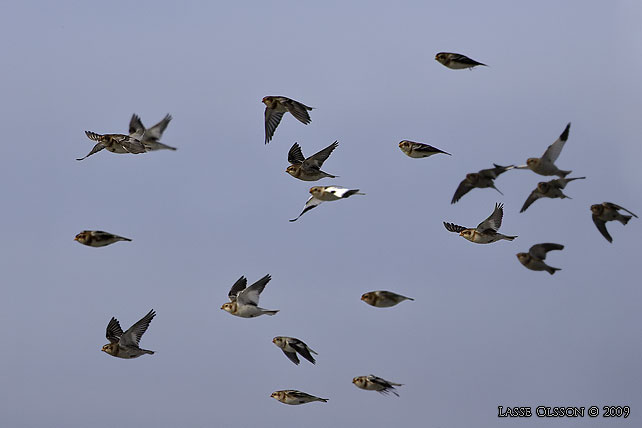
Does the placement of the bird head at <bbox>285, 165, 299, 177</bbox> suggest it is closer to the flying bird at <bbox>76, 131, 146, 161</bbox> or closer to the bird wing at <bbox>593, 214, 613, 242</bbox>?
the flying bird at <bbox>76, 131, 146, 161</bbox>

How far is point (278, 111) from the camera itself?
4131cm

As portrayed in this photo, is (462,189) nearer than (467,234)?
Yes

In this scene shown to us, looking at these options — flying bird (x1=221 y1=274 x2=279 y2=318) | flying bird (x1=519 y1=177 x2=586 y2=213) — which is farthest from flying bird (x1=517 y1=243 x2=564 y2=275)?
flying bird (x1=221 y1=274 x2=279 y2=318)

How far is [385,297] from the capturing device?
A: 116 feet

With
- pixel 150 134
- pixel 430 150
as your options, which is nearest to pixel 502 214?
pixel 430 150

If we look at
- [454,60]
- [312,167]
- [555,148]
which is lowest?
[555,148]

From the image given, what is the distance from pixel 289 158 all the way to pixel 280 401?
9.00 metres

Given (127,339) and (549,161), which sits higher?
(549,161)

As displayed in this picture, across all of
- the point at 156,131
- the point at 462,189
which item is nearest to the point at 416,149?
the point at 462,189

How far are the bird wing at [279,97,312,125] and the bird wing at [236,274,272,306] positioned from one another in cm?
591

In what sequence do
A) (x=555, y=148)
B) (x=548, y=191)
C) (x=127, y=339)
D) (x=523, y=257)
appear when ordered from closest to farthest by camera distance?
(x=555, y=148), (x=523, y=257), (x=548, y=191), (x=127, y=339)

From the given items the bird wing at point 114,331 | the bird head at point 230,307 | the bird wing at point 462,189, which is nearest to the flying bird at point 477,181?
the bird wing at point 462,189

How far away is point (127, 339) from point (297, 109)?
400 inches

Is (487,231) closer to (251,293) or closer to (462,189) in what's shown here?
(462,189)
